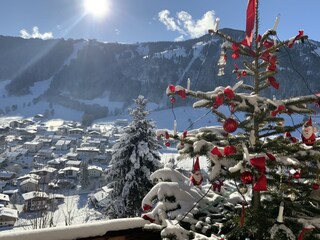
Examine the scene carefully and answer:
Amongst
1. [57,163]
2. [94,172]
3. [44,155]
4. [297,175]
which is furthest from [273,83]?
[44,155]

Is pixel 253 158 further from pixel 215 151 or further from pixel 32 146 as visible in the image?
pixel 32 146

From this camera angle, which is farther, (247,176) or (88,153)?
(88,153)

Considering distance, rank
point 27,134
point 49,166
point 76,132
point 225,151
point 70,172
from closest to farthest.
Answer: point 225,151
point 70,172
point 49,166
point 27,134
point 76,132

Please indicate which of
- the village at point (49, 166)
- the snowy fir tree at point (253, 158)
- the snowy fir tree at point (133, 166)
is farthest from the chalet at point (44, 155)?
the snowy fir tree at point (253, 158)

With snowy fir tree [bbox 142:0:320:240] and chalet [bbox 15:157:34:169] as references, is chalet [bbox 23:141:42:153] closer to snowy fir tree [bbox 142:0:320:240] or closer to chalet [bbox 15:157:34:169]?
chalet [bbox 15:157:34:169]

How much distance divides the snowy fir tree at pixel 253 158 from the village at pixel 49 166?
599 inches

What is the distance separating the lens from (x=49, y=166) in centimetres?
5809

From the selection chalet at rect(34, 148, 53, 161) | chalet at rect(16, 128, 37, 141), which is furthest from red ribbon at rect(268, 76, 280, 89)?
chalet at rect(16, 128, 37, 141)

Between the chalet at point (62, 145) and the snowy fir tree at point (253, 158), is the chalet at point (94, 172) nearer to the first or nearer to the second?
the chalet at point (62, 145)

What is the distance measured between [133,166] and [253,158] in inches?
440

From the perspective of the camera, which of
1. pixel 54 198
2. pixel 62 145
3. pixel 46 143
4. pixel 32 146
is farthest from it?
pixel 46 143

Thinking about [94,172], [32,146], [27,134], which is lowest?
[94,172]

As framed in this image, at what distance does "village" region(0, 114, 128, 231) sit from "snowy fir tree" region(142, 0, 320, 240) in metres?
15.2

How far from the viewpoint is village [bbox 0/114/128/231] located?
3291 centimetres
